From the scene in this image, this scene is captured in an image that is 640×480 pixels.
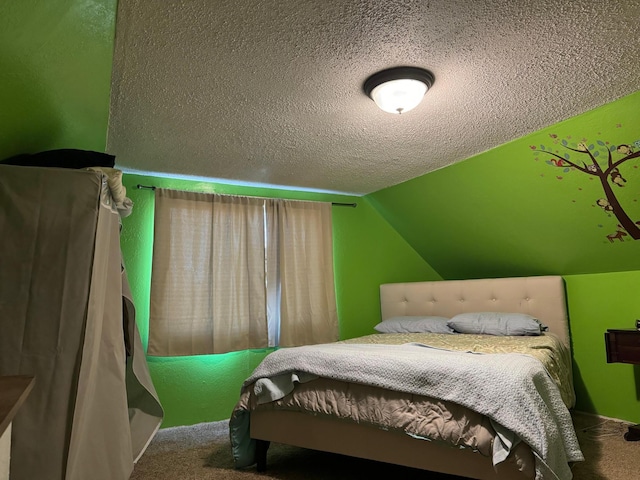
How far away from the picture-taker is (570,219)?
2.91 m

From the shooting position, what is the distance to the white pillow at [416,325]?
3.47 meters

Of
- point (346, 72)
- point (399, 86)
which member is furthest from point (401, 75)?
point (346, 72)

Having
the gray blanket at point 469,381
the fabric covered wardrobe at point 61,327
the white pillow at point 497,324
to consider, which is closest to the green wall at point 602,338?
the white pillow at point 497,324

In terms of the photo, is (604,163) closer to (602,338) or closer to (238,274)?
(602,338)

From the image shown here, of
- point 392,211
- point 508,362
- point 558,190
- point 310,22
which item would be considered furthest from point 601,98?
point 392,211

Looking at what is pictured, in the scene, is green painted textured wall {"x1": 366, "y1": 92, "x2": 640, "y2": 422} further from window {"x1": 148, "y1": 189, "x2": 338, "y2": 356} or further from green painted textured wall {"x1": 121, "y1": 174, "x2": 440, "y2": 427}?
window {"x1": 148, "y1": 189, "x2": 338, "y2": 356}

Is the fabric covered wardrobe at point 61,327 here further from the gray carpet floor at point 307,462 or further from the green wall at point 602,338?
the green wall at point 602,338

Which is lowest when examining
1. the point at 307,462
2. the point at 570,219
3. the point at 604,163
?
the point at 307,462

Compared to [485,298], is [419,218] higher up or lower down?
higher up

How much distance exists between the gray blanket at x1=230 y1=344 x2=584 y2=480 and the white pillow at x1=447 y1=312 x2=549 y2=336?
3.93 ft

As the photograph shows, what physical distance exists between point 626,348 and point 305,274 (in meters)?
2.43

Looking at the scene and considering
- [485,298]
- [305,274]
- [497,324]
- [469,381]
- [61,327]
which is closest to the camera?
[61,327]

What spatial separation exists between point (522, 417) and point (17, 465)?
1696 millimetres

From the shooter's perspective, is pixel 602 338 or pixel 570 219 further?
pixel 602 338
